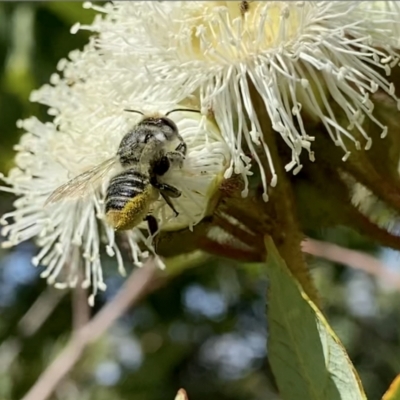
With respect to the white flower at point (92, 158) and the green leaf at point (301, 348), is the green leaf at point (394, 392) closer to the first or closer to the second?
the green leaf at point (301, 348)

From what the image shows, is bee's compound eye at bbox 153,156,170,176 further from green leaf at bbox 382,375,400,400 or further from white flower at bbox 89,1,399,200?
green leaf at bbox 382,375,400,400

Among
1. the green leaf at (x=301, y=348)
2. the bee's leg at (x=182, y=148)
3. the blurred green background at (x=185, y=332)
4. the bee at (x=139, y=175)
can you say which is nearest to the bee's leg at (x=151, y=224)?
the bee at (x=139, y=175)

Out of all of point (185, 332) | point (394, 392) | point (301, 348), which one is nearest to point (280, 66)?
point (301, 348)

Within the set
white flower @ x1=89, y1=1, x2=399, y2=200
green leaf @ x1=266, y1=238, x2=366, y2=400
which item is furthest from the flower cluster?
green leaf @ x1=266, y1=238, x2=366, y2=400

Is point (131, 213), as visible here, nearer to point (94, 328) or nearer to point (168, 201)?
point (168, 201)

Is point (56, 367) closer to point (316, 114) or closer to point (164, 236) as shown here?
point (164, 236)

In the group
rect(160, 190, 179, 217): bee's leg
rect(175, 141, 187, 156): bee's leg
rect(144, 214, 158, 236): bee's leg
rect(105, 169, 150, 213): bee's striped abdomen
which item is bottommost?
rect(144, 214, 158, 236): bee's leg
